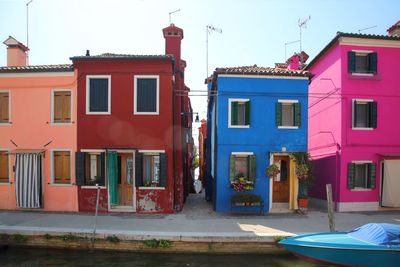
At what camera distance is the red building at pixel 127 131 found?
14953 millimetres

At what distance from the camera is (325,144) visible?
58.7 feet

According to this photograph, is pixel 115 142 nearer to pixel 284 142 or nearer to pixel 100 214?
pixel 100 214

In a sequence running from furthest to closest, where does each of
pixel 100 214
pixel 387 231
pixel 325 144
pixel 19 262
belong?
pixel 325 144 → pixel 100 214 → pixel 19 262 → pixel 387 231

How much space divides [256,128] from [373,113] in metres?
5.66

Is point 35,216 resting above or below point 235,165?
below

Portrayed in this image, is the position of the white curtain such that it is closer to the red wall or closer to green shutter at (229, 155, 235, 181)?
green shutter at (229, 155, 235, 181)

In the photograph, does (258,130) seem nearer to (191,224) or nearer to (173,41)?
(191,224)

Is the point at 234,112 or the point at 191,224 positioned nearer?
the point at 191,224

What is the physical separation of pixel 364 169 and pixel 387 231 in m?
7.69

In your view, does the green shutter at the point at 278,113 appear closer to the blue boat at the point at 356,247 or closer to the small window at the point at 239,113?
the small window at the point at 239,113

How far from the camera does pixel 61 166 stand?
15477mm

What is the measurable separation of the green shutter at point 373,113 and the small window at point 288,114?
12.0 feet

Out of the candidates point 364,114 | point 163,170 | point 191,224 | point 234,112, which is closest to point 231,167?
point 234,112

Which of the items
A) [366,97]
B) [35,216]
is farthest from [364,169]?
[35,216]
